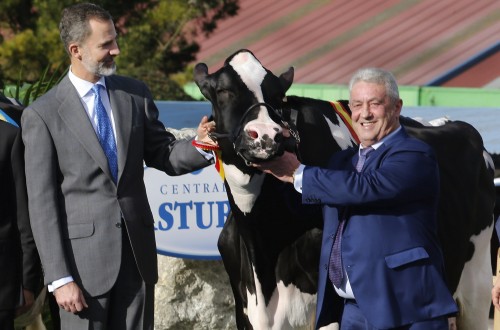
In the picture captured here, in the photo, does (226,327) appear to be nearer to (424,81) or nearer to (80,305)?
(80,305)

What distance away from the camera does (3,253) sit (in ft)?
14.9

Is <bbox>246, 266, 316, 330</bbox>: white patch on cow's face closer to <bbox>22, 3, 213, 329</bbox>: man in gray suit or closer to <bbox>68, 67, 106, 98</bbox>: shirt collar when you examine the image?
<bbox>22, 3, 213, 329</bbox>: man in gray suit

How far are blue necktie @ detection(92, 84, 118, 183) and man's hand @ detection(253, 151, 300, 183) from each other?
26.0 inches

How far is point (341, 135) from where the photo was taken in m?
5.23

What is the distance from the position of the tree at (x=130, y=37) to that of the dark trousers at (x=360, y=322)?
8404mm

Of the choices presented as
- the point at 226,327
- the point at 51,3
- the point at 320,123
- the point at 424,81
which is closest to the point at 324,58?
the point at 424,81

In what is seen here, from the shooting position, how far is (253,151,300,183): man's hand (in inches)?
169

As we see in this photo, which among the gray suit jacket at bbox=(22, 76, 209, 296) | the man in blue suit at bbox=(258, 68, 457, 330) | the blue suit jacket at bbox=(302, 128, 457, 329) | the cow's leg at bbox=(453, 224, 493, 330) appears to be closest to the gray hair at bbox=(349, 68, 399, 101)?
the man in blue suit at bbox=(258, 68, 457, 330)

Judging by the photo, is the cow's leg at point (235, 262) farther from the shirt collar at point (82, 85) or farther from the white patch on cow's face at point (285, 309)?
the shirt collar at point (82, 85)

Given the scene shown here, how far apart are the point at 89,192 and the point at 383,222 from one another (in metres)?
1.27

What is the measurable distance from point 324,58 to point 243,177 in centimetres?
2086

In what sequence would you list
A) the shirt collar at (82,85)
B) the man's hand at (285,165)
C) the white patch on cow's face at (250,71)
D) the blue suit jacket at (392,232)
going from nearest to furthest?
the blue suit jacket at (392,232)
the man's hand at (285,165)
the shirt collar at (82,85)
the white patch on cow's face at (250,71)

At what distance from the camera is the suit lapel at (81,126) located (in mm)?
4438

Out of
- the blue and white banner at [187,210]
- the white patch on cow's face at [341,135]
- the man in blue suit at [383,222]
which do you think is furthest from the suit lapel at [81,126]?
the blue and white banner at [187,210]
